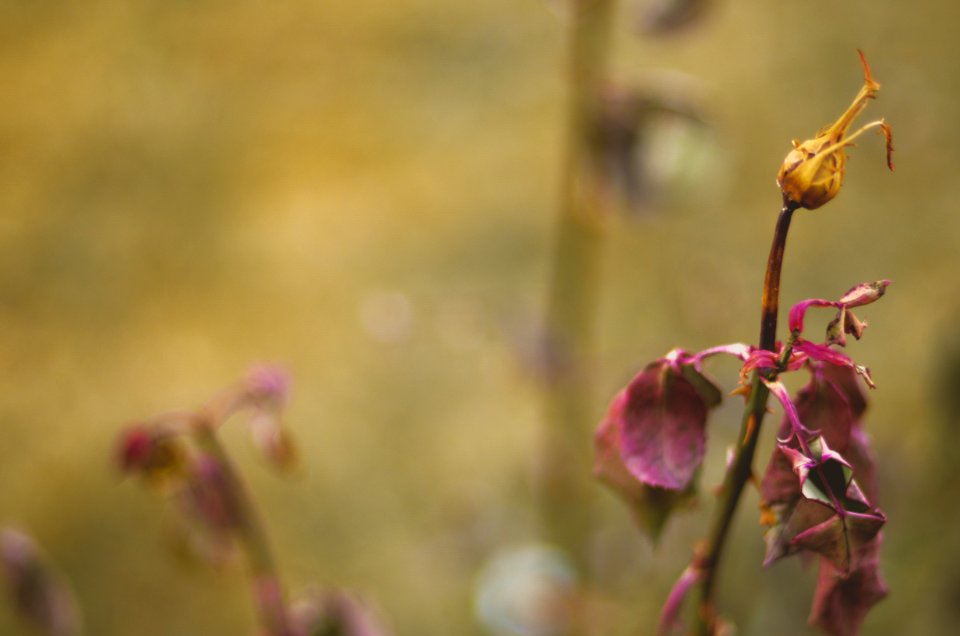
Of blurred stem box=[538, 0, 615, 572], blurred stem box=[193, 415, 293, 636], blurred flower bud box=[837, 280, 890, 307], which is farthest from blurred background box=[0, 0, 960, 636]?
blurred flower bud box=[837, 280, 890, 307]

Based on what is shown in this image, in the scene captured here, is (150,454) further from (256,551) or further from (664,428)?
(664,428)

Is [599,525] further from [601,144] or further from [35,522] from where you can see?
[35,522]

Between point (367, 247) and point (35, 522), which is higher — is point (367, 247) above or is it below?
above

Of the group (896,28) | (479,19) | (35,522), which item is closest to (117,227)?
(35,522)

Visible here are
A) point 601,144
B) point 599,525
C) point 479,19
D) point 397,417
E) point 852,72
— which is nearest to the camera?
point 601,144

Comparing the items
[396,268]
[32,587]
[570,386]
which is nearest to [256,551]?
[32,587]

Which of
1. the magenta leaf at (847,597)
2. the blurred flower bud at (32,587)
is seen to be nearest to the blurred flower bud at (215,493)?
the blurred flower bud at (32,587)
